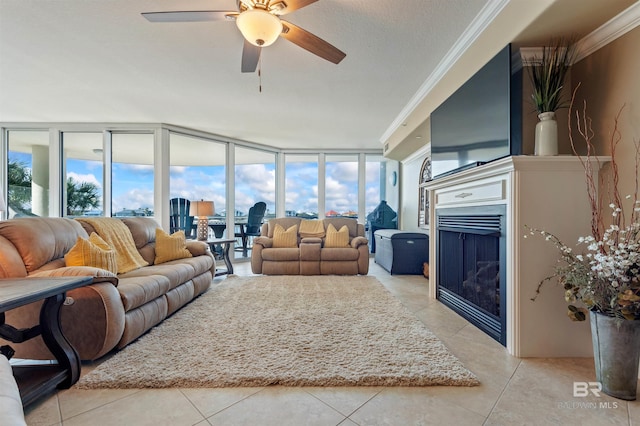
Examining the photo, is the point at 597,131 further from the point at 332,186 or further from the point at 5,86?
the point at 5,86

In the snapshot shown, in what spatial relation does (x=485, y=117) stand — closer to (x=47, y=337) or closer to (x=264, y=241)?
(x=47, y=337)

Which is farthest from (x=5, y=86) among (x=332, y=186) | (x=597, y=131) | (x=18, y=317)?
(x=597, y=131)

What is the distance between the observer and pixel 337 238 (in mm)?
4660

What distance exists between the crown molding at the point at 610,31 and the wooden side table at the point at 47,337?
3.57 m

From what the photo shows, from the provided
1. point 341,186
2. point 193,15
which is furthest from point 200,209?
point 341,186

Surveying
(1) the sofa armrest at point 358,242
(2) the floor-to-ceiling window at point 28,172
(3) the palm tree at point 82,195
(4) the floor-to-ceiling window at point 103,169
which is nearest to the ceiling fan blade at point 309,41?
(1) the sofa armrest at point 358,242

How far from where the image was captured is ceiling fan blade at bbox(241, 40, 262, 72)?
204 centimetres

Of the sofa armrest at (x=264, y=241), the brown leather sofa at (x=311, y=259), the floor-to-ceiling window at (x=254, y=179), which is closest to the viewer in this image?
the brown leather sofa at (x=311, y=259)

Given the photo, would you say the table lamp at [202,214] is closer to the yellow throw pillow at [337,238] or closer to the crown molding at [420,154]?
the yellow throw pillow at [337,238]

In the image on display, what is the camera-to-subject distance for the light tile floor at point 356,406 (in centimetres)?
128

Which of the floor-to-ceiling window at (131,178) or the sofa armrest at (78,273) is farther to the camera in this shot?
the floor-to-ceiling window at (131,178)

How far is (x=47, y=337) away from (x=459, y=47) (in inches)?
144

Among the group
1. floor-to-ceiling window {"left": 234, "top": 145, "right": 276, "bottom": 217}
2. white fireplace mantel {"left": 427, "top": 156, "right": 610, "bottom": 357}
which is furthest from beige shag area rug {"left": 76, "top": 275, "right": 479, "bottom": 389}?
floor-to-ceiling window {"left": 234, "top": 145, "right": 276, "bottom": 217}

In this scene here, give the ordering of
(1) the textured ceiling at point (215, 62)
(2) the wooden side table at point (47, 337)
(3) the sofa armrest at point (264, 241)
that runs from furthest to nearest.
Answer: (3) the sofa armrest at point (264, 241), (1) the textured ceiling at point (215, 62), (2) the wooden side table at point (47, 337)
